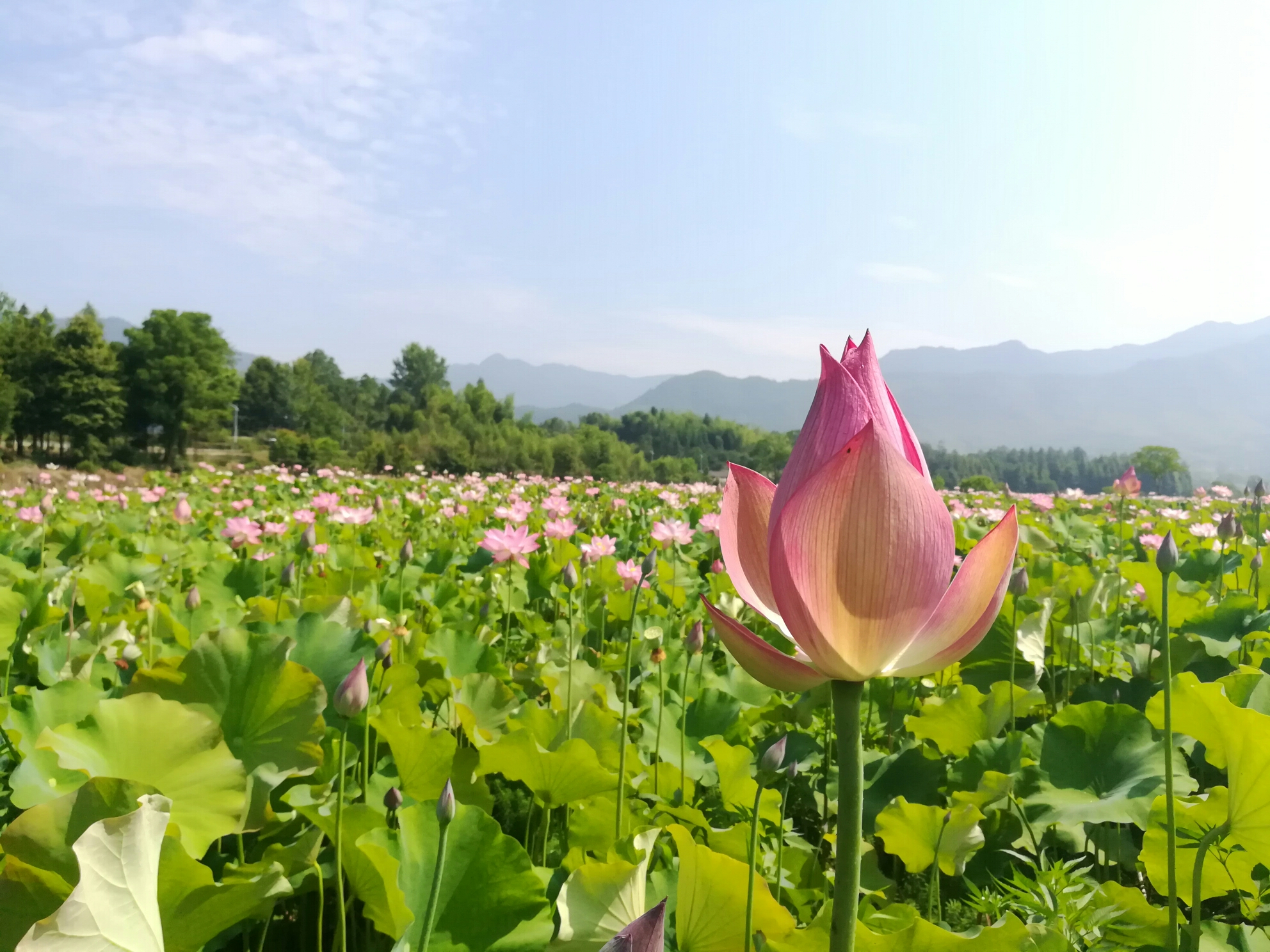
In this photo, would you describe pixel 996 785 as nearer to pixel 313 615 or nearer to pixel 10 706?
pixel 313 615

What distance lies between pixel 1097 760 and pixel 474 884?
1.01 metres

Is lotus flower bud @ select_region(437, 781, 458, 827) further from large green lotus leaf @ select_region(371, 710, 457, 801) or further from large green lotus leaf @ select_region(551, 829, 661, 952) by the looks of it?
large green lotus leaf @ select_region(371, 710, 457, 801)

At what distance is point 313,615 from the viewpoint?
1302 mm

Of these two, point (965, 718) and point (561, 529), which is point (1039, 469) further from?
point (965, 718)

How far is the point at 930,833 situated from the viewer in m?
1.06

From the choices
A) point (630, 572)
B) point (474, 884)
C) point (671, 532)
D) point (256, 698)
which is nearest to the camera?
point (474, 884)

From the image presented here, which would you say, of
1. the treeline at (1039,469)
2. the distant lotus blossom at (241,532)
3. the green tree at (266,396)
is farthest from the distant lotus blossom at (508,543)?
the treeline at (1039,469)

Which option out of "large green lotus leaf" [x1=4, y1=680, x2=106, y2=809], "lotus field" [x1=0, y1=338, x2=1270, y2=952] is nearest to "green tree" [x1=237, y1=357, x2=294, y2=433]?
"lotus field" [x1=0, y1=338, x2=1270, y2=952]

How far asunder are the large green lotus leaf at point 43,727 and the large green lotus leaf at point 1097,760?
1.33m

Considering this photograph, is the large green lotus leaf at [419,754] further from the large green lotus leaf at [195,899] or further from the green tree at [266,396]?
the green tree at [266,396]

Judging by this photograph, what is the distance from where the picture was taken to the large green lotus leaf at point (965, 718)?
4.47 feet

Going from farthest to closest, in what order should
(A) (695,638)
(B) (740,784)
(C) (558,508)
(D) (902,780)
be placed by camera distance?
1. (C) (558,508)
2. (A) (695,638)
3. (D) (902,780)
4. (B) (740,784)

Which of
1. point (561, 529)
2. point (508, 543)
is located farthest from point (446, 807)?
point (561, 529)

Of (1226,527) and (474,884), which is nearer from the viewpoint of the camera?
(474,884)
